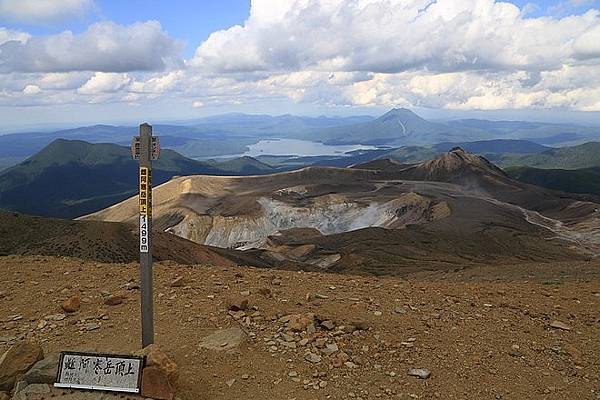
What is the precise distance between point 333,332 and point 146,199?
11.7 ft

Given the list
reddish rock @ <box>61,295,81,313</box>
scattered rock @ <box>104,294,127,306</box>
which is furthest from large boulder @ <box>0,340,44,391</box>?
scattered rock @ <box>104,294,127,306</box>

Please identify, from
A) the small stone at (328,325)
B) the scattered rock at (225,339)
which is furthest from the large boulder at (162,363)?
the small stone at (328,325)

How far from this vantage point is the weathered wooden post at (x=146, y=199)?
6.87 meters

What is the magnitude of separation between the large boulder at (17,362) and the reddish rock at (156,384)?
1.76 metres

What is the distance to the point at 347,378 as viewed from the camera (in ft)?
23.2

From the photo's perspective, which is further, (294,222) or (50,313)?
(294,222)

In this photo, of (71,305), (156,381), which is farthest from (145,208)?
(71,305)

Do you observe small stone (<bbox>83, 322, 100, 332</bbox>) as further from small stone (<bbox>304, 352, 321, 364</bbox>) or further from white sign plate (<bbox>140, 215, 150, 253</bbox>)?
small stone (<bbox>304, 352, 321, 364</bbox>)

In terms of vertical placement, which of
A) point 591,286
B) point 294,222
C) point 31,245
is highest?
point 591,286

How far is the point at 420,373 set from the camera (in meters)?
7.19

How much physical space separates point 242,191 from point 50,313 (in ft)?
244

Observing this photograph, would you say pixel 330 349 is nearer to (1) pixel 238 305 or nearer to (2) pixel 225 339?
(2) pixel 225 339

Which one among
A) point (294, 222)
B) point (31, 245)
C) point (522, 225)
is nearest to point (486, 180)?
point (522, 225)

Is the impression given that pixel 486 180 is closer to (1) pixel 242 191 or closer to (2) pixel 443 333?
(1) pixel 242 191
